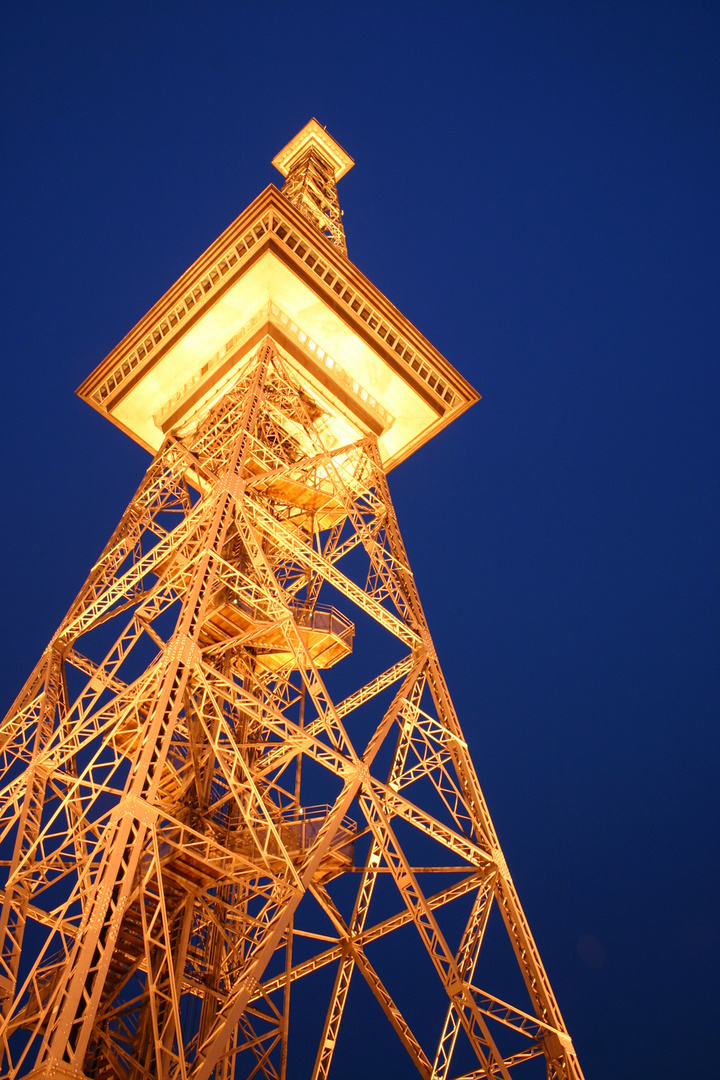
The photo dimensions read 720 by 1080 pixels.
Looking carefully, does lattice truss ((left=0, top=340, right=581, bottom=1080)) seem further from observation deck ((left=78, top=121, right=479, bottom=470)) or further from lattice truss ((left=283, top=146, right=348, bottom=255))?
lattice truss ((left=283, top=146, right=348, bottom=255))

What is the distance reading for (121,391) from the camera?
23.8m

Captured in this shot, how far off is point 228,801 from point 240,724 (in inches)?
69.8

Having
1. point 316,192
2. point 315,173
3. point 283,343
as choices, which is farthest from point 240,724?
point 315,173

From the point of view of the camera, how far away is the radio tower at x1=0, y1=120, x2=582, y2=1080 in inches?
398

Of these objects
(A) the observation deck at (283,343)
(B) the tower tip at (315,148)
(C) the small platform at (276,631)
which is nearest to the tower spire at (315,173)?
(B) the tower tip at (315,148)

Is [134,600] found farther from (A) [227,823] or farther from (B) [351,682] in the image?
(B) [351,682]

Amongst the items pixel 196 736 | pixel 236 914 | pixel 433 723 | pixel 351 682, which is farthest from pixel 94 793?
pixel 351 682

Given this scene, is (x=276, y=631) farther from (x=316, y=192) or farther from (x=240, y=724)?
(x=316, y=192)

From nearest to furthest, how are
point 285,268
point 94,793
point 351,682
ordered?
point 94,793
point 285,268
point 351,682

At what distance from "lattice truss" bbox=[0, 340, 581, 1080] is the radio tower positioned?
0.18ft

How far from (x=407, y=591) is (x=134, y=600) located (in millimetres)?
5571

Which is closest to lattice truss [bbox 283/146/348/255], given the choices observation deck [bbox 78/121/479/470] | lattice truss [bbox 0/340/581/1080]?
observation deck [bbox 78/121/479/470]

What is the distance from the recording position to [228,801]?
48.3ft

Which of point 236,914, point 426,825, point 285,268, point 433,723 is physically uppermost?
point 285,268
